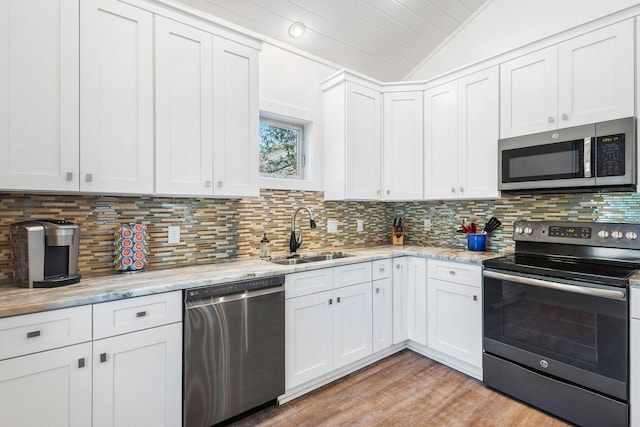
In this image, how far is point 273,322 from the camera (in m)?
2.03

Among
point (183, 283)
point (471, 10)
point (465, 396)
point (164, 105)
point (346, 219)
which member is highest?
point (471, 10)

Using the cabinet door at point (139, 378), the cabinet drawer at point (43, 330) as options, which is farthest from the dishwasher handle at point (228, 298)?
the cabinet drawer at point (43, 330)

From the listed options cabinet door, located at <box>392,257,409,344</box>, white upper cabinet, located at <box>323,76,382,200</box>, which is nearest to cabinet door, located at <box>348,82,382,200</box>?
white upper cabinet, located at <box>323,76,382,200</box>

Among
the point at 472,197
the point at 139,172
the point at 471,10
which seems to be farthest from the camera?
the point at 471,10

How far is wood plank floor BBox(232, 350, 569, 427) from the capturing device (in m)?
1.97

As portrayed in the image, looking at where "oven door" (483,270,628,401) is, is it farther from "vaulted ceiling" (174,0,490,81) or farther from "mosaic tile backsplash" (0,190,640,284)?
"vaulted ceiling" (174,0,490,81)

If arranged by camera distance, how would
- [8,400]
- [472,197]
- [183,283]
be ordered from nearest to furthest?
[8,400]
[183,283]
[472,197]

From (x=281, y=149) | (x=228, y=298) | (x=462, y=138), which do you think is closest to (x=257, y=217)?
(x=281, y=149)

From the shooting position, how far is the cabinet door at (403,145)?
3100mm

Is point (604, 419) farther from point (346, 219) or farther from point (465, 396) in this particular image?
point (346, 219)

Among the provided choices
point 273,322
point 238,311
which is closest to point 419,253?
point 273,322

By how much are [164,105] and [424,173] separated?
2.24m

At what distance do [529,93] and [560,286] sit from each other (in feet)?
4.56

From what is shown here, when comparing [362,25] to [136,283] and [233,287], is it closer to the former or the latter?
[233,287]
